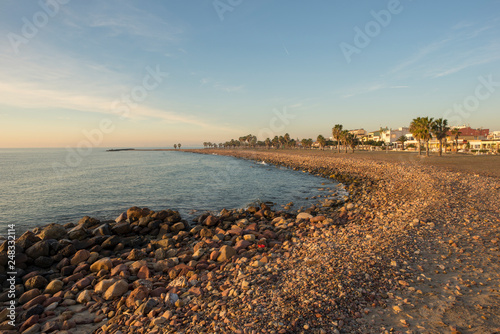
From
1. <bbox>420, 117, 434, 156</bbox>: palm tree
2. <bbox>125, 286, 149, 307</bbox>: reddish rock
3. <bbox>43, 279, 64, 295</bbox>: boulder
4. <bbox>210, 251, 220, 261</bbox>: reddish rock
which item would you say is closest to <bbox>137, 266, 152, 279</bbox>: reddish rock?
<bbox>125, 286, 149, 307</bbox>: reddish rock

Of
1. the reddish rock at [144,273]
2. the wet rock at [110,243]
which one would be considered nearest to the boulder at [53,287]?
the reddish rock at [144,273]

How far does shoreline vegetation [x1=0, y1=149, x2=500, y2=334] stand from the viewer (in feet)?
15.7

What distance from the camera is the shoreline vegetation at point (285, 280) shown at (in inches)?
189

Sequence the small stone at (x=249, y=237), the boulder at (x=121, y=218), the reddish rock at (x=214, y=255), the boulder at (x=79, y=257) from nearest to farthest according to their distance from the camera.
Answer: the reddish rock at (x=214, y=255)
the boulder at (x=79, y=257)
the small stone at (x=249, y=237)
the boulder at (x=121, y=218)

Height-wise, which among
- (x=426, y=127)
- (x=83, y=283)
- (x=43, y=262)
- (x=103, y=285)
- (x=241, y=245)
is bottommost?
(x=43, y=262)

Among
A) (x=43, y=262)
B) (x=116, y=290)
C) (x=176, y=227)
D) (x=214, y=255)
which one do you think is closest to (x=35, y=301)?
(x=116, y=290)

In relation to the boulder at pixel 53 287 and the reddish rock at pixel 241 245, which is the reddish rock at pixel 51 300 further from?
the reddish rock at pixel 241 245

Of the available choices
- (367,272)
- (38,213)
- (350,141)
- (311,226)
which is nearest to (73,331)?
(367,272)

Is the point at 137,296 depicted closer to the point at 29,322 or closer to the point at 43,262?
the point at 29,322

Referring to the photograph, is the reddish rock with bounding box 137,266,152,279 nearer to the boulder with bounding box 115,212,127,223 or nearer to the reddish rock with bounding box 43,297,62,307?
the reddish rock with bounding box 43,297,62,307

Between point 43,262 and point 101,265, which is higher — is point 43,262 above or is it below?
below

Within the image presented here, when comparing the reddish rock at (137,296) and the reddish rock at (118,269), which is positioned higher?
the reddish rock at (137,296)

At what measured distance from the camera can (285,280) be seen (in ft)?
20.7

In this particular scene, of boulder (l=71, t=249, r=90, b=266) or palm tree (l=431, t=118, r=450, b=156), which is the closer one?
boulder (l=71, t=249, r=90, b=266)
